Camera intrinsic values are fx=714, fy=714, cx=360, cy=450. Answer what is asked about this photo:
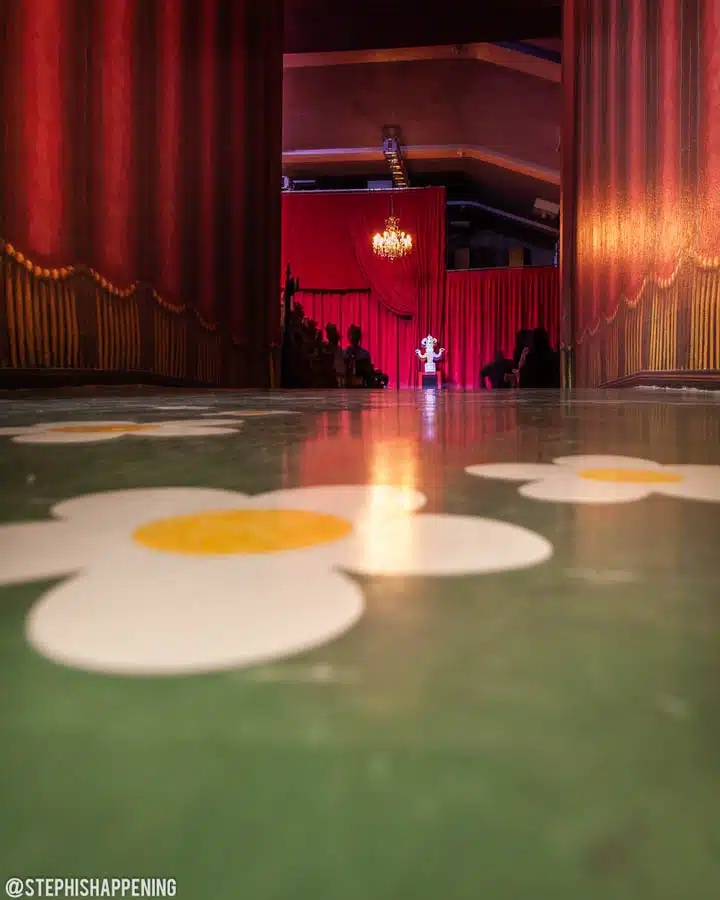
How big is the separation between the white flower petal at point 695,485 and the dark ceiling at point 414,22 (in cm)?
550

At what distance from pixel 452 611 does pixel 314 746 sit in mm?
74

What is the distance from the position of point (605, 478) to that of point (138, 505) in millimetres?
280

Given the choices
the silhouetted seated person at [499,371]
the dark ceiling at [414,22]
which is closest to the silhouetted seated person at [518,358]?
the silhouetted seated person at [499,371]

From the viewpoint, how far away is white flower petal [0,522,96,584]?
23cm

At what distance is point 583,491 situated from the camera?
15.7 inches

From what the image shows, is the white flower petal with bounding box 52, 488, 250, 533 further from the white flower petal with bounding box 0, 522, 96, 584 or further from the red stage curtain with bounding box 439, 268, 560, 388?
the red stage curtain with bounding box 439, 268, 560, 388

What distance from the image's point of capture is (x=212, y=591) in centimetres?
20

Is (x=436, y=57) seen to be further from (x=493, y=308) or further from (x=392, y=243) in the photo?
(x=493, y=308)

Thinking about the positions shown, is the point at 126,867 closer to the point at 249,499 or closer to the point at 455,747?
the point at 455,747

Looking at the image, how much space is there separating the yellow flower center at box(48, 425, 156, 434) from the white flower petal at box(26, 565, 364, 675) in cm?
67

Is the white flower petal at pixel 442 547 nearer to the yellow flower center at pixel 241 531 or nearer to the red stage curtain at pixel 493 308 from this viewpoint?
the yellow flower center at pixel 241 531

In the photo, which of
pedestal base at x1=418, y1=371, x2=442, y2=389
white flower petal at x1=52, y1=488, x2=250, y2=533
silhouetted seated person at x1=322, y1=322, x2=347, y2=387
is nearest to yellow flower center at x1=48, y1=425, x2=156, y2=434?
white flower petal at x1=52, y1=488, x2=250, y2=533

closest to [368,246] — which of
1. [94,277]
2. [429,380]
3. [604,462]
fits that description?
[429,380]

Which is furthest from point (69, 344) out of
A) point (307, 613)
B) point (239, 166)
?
point (307, 613)
